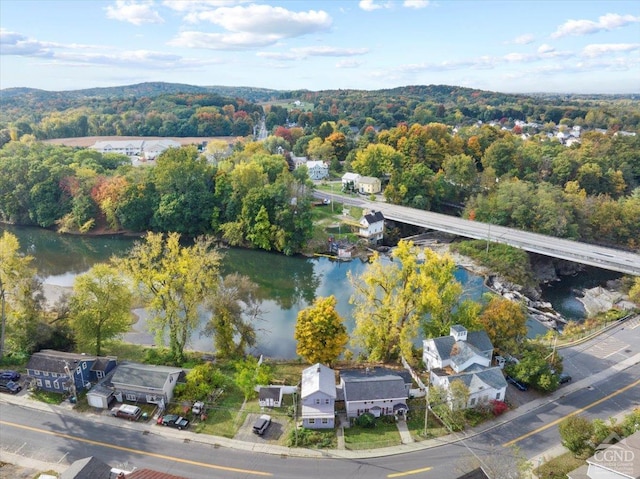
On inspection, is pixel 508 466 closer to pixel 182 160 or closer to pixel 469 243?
pixel 469 243

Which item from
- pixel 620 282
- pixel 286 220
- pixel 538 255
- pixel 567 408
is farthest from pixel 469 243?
pixel 567 408

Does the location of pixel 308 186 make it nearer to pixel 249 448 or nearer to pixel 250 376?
pixel 250 376

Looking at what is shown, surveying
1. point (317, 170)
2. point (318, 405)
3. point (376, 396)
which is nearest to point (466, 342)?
point (376, 396)

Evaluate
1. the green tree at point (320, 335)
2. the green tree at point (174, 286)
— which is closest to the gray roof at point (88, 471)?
the green tree at point (174, 286)

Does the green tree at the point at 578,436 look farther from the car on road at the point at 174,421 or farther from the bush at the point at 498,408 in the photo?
the car on road at the point at 174,421

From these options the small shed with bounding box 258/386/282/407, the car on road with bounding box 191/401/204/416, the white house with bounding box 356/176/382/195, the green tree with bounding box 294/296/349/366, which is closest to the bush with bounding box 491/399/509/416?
the green tree with bounding box 294/296/349/366

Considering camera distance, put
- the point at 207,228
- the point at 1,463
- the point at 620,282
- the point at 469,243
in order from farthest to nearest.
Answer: the point at 207,228
the point at 469,243
the point at 620,282
the point at 1,463
